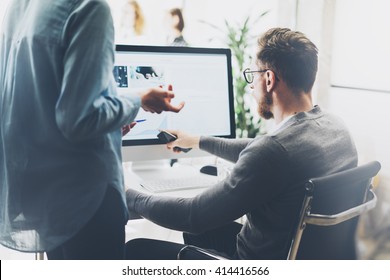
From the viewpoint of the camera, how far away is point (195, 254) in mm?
1166

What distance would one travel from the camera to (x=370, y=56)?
237 centimetres

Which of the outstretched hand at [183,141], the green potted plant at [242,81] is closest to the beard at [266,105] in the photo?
the outstretched hand at [183,141]

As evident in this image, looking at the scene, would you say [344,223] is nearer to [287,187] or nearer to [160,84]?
[287,187]

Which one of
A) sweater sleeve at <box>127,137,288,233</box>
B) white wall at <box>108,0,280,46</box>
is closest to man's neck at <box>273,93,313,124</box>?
sweater sleeve at <box>127,137,288,233</box>

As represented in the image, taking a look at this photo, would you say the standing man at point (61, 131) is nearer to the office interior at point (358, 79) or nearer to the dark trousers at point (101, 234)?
the dark trousers at point (101, 234)

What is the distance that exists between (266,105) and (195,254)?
1.61ft

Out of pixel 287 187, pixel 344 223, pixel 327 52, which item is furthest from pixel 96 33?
pixel 327 52

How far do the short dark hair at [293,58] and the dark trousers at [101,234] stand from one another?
23.5 inches

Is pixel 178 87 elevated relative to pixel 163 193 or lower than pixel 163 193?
elevated

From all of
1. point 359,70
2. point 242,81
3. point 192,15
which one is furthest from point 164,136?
point 192,15

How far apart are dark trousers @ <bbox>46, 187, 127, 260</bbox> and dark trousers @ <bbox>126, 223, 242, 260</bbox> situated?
280 mm

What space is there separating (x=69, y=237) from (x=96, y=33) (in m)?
0.47

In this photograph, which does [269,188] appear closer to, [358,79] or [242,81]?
[358,79]

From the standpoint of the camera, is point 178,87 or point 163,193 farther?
point 178,87
